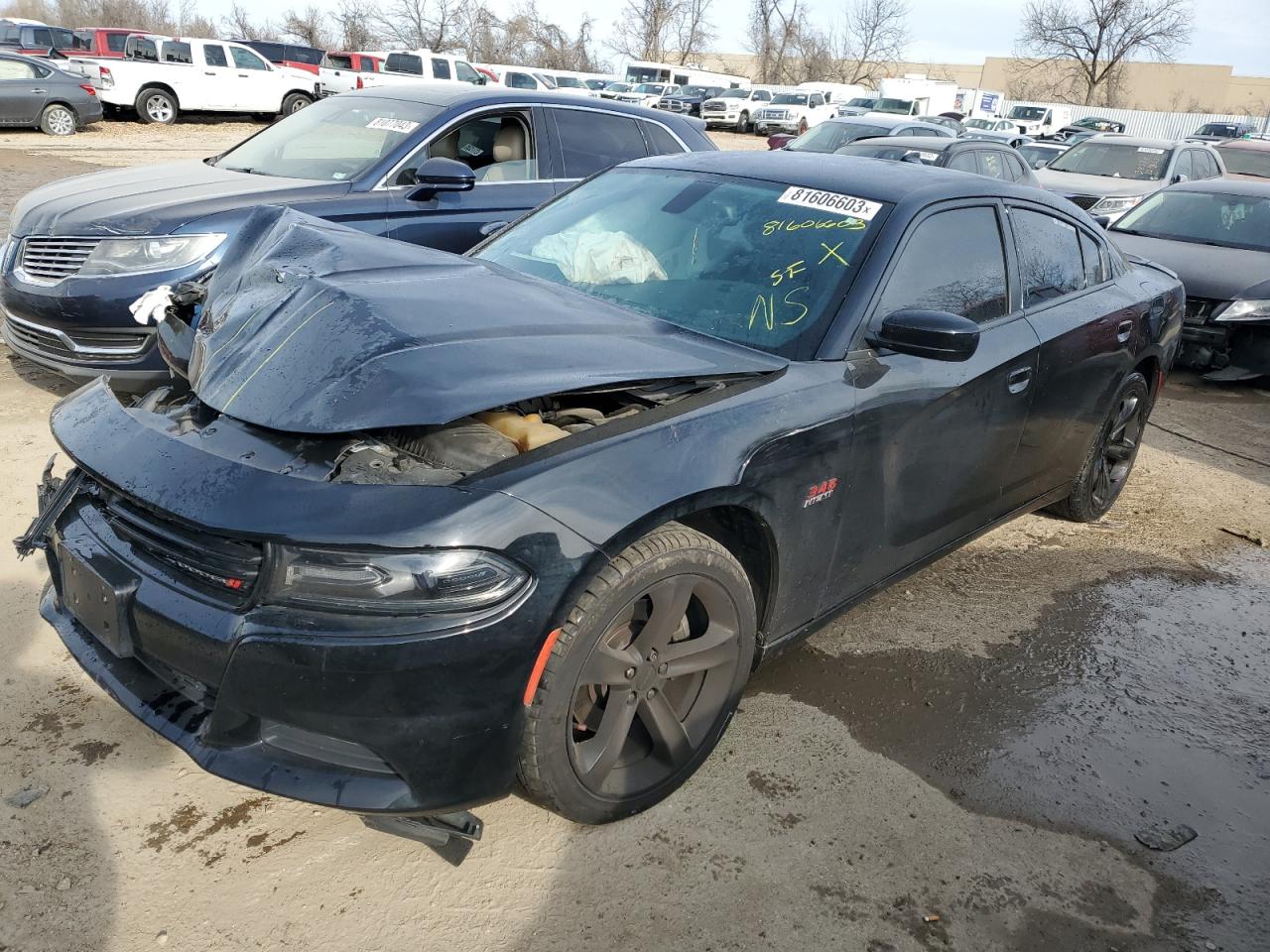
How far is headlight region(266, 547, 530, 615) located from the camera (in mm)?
1960

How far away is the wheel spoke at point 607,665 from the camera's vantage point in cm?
223

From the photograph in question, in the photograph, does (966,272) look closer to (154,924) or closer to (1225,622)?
(1225,622)

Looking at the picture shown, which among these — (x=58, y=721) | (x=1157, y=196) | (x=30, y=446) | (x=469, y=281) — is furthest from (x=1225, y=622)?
(x=1157, y=196)

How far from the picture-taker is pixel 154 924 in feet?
6.93

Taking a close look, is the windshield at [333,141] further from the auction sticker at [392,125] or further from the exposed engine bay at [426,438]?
the exposed engine bay at [426,438]

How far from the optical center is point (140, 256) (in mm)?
4852

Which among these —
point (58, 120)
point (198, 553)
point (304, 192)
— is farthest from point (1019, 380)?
point (58, 120)

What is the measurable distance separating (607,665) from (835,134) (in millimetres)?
13130

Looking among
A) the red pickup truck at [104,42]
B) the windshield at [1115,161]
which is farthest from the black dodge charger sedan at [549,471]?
the red pickup truck at [104,42]

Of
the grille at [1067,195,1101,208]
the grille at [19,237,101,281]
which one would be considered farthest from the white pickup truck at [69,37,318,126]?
the grille at [19,237,101,281]

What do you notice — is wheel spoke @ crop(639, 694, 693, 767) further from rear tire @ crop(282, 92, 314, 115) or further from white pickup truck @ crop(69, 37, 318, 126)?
rear tire @ crop(282, 92, 314, 115)

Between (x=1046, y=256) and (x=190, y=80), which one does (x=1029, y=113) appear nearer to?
(x=190, y=80)

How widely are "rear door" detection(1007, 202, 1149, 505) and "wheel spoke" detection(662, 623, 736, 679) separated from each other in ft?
5.57

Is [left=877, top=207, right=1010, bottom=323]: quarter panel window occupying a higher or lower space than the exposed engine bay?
higher
